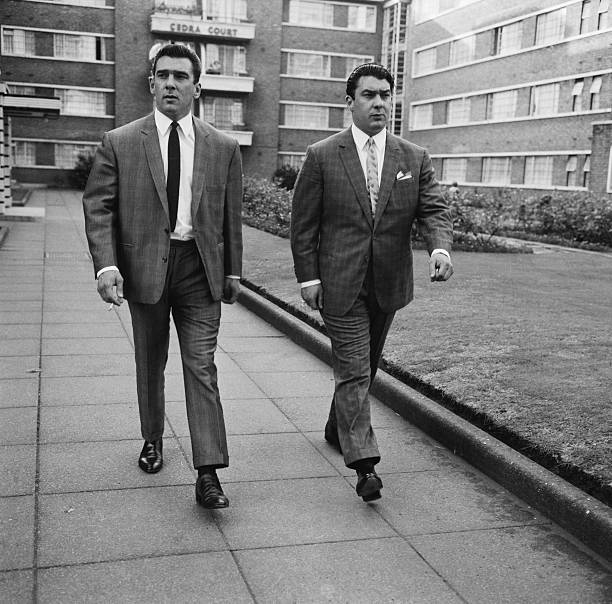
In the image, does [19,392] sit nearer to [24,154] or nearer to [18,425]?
[18,425]

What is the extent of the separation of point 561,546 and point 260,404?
2.73 meters

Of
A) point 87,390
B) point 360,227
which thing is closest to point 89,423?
point 87,390

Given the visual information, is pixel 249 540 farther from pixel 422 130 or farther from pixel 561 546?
pixel 422 130

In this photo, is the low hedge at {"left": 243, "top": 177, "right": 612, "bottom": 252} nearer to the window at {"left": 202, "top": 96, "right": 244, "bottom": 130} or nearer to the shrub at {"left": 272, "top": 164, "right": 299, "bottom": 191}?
the shrub at {"left": 272, "top": 164, "right": 299, "bottom": 191}

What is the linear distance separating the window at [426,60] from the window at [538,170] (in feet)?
38.4

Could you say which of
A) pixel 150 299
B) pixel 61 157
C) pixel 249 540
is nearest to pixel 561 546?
pixel 249 540

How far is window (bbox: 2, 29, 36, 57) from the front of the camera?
47.3 m

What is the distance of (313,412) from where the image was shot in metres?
5.93

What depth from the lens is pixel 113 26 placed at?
159 feet

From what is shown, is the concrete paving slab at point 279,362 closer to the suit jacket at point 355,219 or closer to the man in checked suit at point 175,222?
the suit jacket at point 355,219

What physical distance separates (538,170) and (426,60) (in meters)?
13.5

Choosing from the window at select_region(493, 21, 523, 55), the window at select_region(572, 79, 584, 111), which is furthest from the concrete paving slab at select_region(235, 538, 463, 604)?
the window at select_region(493, 21, 523, 55)

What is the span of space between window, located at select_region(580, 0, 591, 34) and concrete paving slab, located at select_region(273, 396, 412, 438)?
35375 millimetres

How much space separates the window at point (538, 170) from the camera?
3947cm
